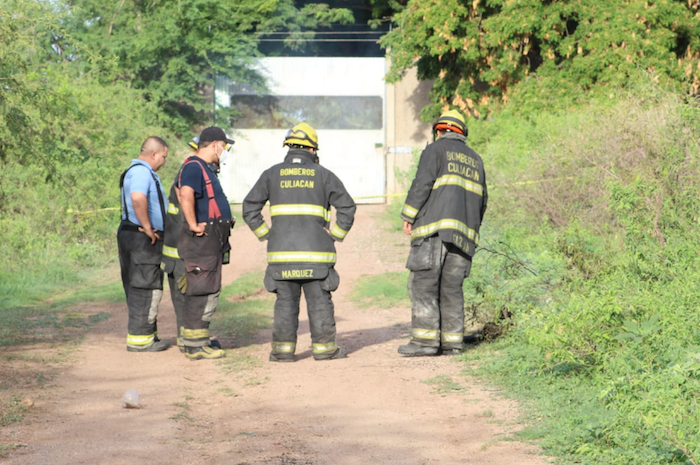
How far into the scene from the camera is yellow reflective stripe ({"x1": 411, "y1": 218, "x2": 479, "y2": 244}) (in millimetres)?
7820

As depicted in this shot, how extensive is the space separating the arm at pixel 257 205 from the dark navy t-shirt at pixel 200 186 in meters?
0.18

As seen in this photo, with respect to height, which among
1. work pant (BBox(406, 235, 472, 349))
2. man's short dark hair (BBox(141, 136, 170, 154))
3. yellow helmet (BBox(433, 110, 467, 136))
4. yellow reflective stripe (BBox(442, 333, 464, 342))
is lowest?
yellow reflective stripe (BBox(442, 333, 464, 342))

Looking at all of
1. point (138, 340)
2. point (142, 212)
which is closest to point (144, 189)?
point (142, 212)

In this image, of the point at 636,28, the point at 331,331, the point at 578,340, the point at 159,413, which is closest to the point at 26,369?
the point at 159,413

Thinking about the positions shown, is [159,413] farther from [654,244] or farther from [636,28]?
[636,28]

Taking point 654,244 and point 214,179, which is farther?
point 214,179

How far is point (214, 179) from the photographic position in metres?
8.04

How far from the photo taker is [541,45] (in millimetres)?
20328

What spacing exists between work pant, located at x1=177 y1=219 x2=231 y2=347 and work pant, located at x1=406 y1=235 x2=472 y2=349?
5.64 ft

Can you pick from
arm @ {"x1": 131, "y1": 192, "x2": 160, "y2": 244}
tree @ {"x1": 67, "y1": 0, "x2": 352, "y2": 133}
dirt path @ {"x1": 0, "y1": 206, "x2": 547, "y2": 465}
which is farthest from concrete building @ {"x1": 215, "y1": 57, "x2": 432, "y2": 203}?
arm @ {"x1": 131, "y1": 192, "x2": 160, "y2": 244}

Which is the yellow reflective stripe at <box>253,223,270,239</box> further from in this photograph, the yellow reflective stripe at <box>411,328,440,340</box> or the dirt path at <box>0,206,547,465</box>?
the yellow reflective stripe at <box>411,328,440,340</box>

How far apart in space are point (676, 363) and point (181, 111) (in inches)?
871

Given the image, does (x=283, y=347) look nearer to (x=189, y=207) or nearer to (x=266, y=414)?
(x=189, y=207)

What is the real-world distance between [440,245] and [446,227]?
19 cm
